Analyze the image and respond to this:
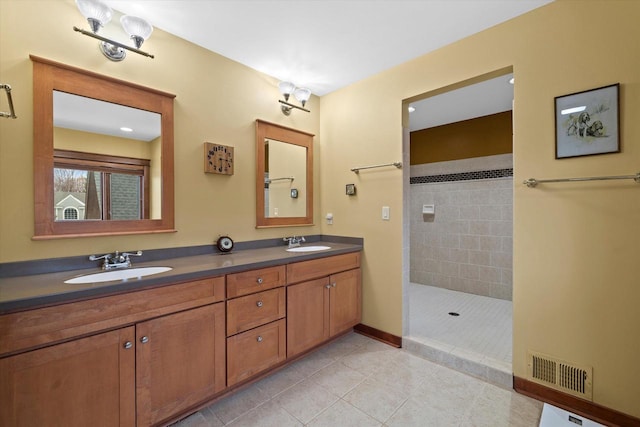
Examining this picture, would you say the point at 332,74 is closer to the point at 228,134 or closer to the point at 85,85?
the point at 228,134

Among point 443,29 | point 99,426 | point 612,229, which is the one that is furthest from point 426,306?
point 99,426

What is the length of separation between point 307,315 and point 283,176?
133 cm

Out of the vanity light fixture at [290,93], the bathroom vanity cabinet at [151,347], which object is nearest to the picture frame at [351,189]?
the vanity light fixture at [290,93]

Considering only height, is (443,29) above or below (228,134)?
above

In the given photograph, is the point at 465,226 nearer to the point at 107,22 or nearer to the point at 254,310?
the point at 254,310

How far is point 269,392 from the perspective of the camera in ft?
6.13

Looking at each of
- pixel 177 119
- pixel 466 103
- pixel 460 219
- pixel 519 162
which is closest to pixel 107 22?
pixel 177 119

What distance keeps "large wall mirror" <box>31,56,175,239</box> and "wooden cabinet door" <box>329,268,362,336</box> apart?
1.42 m

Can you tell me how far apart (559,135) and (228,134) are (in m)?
2.35

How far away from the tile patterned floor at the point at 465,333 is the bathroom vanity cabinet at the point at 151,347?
1.07 m

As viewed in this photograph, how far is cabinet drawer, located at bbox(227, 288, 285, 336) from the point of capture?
1.73 m

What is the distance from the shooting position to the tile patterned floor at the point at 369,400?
63.5 inches

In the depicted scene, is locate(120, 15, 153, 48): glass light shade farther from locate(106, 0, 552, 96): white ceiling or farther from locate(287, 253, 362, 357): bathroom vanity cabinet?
locate(287, 253, 362, 357): bathroom vanity cabinet

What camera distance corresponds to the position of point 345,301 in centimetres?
255
